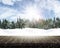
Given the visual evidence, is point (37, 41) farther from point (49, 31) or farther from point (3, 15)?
point (3, 15)

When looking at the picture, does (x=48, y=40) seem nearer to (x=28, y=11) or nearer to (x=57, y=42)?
(x=57, y=42)

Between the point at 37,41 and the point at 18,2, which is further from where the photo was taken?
the point at 18,2

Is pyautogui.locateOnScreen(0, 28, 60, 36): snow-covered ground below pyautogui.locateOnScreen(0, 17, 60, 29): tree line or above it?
below

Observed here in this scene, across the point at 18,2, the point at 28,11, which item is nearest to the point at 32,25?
the point at 28,11

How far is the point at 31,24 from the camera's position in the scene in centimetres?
428

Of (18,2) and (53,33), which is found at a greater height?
(18,2)

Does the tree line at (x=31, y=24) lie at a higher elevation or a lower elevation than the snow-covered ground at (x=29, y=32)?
higher

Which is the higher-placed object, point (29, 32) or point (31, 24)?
point (31, 24)

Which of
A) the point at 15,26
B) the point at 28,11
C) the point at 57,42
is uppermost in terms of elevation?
the point at 28,11

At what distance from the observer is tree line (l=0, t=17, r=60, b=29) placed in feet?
14.0

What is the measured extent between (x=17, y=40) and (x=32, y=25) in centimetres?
49

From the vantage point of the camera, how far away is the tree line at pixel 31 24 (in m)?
4.26

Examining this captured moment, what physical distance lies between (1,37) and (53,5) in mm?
1294

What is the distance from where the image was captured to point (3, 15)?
4223 mm
